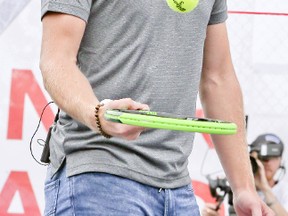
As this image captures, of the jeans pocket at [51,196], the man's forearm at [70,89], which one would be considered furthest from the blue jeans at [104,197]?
the man's forearm at [70,89]

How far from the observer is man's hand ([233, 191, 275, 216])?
209 cm

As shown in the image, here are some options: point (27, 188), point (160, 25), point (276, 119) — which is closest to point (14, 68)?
point (27, 188)

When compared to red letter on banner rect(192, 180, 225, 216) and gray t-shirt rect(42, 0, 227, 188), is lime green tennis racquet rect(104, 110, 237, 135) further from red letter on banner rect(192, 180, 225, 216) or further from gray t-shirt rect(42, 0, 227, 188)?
red letter on banner rect(192, 180, 225, 216)

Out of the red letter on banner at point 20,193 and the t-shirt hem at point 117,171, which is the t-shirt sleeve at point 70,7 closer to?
the t-shirt hem at point 117,171

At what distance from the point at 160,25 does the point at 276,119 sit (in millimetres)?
1792

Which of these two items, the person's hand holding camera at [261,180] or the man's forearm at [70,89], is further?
the person's hand holding camera at [261,180]

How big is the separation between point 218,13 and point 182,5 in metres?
0.31

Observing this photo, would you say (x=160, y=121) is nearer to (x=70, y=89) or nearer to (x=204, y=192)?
(x=70, y=89)

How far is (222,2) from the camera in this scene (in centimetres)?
215

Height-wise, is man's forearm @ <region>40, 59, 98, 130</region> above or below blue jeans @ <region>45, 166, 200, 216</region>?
above

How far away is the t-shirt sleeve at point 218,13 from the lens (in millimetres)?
2139

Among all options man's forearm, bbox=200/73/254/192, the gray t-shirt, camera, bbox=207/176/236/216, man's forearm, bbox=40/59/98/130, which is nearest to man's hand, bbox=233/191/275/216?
man's forearm, bbox=200/73/254/192

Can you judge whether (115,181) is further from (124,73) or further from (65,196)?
(124,73)

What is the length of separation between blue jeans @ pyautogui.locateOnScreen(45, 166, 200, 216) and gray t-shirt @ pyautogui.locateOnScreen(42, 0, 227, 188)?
0.02m
